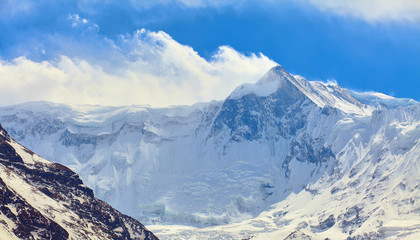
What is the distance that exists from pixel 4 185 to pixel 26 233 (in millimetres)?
16673

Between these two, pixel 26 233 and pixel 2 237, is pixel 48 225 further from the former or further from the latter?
pixel 2 237

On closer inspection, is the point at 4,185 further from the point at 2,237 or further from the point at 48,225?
the point at 2,237

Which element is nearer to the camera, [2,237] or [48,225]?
[2,237]

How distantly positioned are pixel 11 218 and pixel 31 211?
28.3 ft

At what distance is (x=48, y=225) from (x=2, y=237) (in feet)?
83.8

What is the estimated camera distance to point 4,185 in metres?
198

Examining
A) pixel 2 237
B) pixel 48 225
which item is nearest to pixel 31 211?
pixel 48 225

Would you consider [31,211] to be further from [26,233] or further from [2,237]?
[2,237]

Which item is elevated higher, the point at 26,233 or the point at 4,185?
the point at 4,185

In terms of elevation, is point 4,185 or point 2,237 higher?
point 4,185

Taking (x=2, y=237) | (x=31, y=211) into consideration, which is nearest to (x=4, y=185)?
(x=31, y=211)

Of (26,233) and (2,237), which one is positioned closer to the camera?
(2,237)

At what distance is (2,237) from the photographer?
172375mm

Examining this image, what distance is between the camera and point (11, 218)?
18875 centimetres
